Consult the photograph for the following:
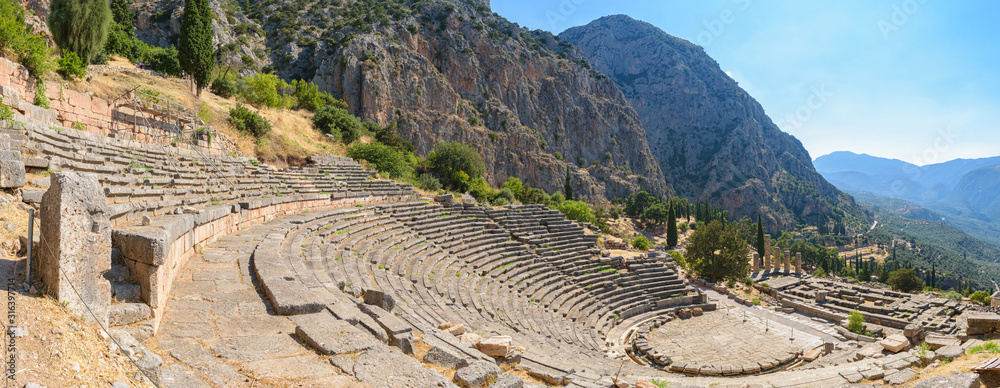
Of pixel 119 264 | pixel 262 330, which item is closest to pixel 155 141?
pixel 119 264

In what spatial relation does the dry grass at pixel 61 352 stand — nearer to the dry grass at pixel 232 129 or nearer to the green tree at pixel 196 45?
the dry grass at pixel 232 129

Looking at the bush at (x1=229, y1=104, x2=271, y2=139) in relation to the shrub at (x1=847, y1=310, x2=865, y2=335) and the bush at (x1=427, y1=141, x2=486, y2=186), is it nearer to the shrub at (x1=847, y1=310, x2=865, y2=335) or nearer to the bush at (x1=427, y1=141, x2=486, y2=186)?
the bush at (x1=427, y1=141, x2=486, y2=186)

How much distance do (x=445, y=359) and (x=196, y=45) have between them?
99.9 ft

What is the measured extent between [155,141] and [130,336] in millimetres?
17390

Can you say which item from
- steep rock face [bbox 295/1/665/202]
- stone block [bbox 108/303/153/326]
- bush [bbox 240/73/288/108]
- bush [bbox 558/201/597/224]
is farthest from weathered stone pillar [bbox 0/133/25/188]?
steep rock face [bbox 295/1/665/202]

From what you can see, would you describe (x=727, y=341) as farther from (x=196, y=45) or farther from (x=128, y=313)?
(x=196, y=45)

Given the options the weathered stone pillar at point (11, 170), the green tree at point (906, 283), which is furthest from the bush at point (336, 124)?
the green tree at point (906, 283)

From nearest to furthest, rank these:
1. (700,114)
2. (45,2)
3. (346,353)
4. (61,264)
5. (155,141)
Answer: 1. (61,264)
2. (346,353)
3. (155,141)
4. (45,2)
5. (700,114)

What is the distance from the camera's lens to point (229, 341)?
3.93m

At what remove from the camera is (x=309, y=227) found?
38.5 feet

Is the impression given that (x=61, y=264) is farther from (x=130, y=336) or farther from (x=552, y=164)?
(x=552, y=164)

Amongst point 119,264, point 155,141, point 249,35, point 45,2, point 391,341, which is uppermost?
point 249,35

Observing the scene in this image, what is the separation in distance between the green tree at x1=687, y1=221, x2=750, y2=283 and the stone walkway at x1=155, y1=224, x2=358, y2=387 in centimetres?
2864

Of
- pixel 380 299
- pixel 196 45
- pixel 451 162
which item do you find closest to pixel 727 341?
pixel 380 299
